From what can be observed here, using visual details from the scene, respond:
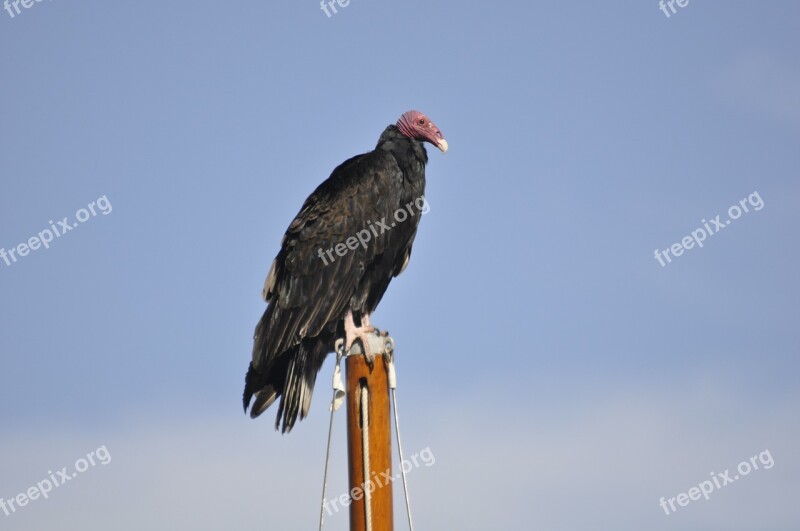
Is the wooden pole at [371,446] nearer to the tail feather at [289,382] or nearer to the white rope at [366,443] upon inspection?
the white rope at [366,443]

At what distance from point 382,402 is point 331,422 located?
0.87 ft

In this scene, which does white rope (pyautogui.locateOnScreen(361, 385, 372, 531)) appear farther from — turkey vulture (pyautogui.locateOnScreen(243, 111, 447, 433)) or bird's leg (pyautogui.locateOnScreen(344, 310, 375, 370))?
turkey vulture (pyautogui.locateOnScreen(243, 111, 447, 433))

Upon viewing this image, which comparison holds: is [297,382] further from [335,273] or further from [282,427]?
[335,273]

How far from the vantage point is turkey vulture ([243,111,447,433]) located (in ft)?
22.0

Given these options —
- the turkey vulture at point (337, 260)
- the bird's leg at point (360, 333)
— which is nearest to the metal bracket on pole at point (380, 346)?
the bird's leg at point (360, 333)

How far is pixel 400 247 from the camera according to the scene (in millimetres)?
7340

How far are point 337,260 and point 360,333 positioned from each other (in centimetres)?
119

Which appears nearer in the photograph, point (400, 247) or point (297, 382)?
point (297, 382)

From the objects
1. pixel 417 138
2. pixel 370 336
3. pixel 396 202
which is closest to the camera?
pixel 370 336

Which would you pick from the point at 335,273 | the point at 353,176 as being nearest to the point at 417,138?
the point at 353,176

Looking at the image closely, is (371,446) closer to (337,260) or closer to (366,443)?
(366,443)

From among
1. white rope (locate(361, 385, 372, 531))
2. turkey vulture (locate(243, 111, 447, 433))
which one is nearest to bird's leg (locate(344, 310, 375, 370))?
turkey vulture (locate(243, 111, 447, 433))

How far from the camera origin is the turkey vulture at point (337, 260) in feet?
22.0

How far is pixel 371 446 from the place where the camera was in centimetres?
524
